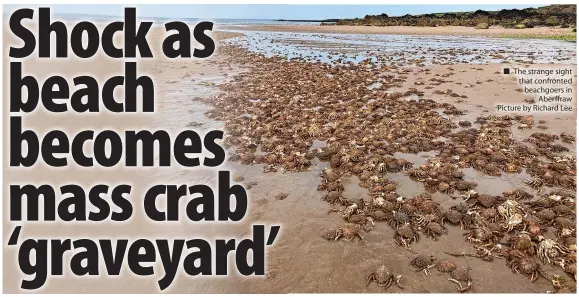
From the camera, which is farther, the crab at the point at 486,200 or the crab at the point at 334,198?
the crab at the point at 334,198

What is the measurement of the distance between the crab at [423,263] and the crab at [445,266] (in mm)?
79

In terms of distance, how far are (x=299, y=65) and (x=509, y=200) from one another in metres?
18.6

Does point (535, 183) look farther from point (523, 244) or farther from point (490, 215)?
point (523, 244)

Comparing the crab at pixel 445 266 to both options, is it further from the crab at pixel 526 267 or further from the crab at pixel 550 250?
the crab at pixel 550 250

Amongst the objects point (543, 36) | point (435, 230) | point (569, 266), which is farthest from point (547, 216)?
point (543, 36)

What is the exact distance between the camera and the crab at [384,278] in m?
4.84

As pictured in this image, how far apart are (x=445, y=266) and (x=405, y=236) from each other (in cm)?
76

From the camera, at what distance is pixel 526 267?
16.0 feet

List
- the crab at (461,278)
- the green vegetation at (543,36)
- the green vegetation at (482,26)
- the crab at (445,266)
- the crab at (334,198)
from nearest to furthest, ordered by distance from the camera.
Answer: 1. the crab at (461,278)
2. the crab at (445,266)
3. the crab at (334,198)
4. the green vegetation at (543,36)
5. the green vegetation at (482,26)

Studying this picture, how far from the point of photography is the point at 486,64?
21.5 meters

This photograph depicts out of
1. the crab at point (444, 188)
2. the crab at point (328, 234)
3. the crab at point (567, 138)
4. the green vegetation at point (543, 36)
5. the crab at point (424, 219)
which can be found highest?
the green vegetation at point (543, 36)

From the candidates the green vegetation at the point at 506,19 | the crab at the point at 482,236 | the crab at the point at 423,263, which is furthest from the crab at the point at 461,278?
the green vegetation at the point at 506,19

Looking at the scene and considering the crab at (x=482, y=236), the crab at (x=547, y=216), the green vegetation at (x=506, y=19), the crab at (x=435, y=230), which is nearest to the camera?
the crab at (x=482, y=236)

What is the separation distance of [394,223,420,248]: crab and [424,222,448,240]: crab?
0.67 feet
